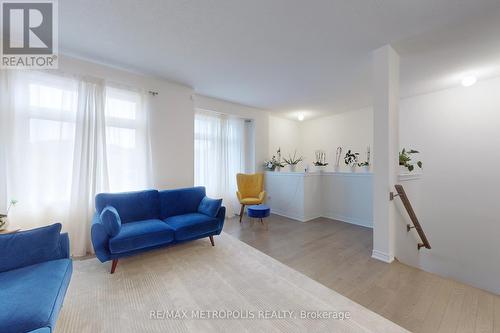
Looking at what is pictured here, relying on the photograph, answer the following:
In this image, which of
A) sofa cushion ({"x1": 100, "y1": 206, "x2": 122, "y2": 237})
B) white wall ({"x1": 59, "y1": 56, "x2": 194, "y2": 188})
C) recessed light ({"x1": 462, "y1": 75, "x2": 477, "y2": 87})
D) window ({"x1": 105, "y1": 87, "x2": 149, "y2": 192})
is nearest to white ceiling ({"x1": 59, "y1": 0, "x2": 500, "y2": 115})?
recessed light ({"x1": 462, "y1": 75, "x2": 477, "y2": 87})

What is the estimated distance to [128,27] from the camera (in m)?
2.11

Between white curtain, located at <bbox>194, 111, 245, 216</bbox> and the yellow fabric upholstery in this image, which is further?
the yellow fabric upholstery

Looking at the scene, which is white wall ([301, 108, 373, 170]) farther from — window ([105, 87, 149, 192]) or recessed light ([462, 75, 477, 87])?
window ([105, 87, 149, 192])

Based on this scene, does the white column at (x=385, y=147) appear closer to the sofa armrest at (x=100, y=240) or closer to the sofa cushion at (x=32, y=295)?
the sofa cushion at (x=32, y=295)

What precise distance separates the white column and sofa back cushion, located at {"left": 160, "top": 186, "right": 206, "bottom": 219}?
8.89ft

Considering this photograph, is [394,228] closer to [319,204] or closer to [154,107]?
[319,204]

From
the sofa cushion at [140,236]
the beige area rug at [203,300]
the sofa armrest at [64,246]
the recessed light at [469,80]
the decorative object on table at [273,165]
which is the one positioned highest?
the recessed light at [469,80]

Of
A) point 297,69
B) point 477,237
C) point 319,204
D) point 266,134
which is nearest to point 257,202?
point 319,204

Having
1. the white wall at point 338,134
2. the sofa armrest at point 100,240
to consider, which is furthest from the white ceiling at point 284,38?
the sofa armrest at point 100,240

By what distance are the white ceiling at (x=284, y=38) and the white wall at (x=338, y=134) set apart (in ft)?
4.97

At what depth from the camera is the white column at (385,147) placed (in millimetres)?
2422

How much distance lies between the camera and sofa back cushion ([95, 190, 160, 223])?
2648mm

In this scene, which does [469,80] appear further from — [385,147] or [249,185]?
[249,185]

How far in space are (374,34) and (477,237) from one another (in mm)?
4003
